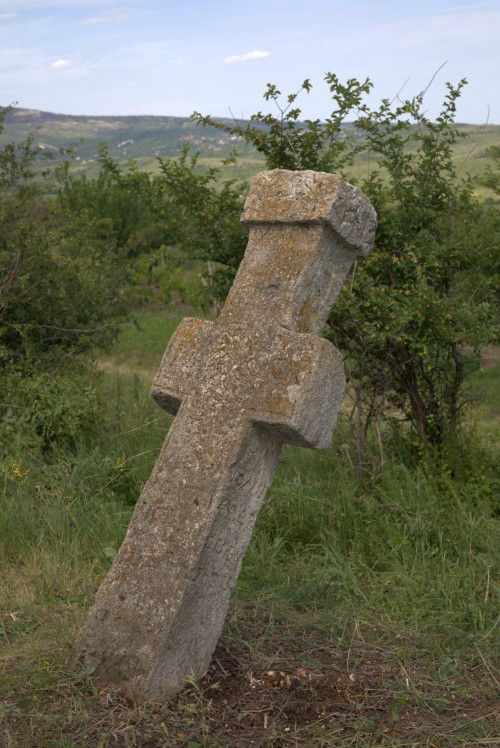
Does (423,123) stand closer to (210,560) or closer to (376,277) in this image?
(376,277)

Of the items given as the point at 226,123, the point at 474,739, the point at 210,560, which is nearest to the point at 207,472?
the point at 210,560

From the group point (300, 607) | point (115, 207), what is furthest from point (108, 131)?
point (300, 607)

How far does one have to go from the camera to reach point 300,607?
3592mm

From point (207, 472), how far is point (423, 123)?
Answer: 3.62 meters

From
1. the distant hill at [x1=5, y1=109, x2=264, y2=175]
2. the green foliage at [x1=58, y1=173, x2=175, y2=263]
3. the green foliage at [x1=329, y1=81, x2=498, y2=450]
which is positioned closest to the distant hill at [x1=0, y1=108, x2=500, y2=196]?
the distant hill at [x1=5, y1=109, x2=264, y2=175]

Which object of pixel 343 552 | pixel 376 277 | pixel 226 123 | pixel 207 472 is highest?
pixel 226 123

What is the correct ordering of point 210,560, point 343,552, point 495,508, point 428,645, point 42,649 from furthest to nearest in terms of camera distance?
point 495,508
point 343,552
point 428,645
point 42,649
point 210,560

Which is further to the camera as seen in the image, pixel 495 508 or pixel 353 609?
pixel 495 508

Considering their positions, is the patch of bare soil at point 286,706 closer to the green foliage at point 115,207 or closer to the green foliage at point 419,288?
the green foliage at point 419,288

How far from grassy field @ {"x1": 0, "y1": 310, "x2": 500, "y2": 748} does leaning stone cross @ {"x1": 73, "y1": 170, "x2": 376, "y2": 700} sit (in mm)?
185

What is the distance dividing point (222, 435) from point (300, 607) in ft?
4.31

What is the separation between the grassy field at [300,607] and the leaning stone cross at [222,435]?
18 cm

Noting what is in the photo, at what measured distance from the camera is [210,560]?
8.93ft

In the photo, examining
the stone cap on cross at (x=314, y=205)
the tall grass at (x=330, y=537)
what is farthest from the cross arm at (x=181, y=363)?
the tall grass at (x=330, y=537)
